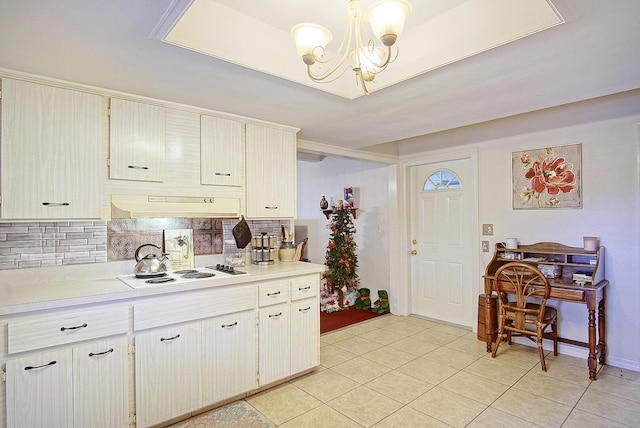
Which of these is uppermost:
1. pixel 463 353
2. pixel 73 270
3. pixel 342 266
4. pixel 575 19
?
pixel 575 19

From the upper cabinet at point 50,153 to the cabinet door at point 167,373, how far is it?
3.02 ft

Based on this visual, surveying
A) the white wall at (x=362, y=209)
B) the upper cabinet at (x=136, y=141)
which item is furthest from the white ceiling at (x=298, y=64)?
the white wall at (x=362, y=209)

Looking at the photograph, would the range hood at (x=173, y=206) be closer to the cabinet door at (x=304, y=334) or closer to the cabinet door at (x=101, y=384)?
the cabinet door at (x=101, y=384)

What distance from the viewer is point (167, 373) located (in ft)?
7.28

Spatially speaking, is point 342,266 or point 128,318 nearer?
point 128,318

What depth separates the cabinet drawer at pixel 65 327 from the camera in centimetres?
177

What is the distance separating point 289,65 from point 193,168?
111 centimetres

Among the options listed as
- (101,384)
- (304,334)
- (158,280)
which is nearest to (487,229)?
(304,334)

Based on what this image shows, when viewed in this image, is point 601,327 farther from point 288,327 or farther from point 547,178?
point 288,327

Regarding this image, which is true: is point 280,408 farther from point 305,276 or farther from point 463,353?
point 463,353

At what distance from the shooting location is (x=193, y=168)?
267 cm

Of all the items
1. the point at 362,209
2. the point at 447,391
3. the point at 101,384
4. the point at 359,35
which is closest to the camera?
the point at 359,35

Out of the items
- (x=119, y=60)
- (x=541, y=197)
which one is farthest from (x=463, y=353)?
(x=119, y=60)

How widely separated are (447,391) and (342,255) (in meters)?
2.50
